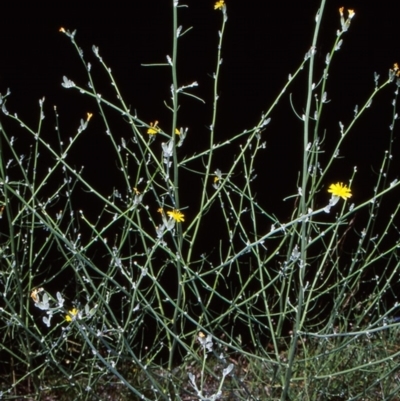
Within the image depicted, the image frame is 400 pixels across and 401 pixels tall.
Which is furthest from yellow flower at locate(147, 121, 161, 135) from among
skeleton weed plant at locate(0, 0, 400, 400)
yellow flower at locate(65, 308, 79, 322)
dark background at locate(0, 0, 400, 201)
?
dark background at locate(0, 0, 400, 201)

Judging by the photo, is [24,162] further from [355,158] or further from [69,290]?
[355,158]

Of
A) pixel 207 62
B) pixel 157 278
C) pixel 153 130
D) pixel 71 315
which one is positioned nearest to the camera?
pixel 71 315

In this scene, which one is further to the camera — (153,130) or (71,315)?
(153,130)

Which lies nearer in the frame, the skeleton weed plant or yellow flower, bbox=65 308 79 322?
yellow flower, bbox=65 308 79 322

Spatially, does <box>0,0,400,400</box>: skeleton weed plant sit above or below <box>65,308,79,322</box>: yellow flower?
below

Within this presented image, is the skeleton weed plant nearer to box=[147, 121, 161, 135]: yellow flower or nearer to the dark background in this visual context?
the dark background

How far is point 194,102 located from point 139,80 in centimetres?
24

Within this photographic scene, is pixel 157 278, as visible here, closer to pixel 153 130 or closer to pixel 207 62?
pixel 153 130

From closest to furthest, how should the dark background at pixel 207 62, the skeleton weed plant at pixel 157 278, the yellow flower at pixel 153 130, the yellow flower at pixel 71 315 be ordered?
the yellow flower at pixel 71 315 → the yellow flower at pixel 153 130 → the skeleton weed plant at pixel 157 278 → the dark background at pixel 207 62

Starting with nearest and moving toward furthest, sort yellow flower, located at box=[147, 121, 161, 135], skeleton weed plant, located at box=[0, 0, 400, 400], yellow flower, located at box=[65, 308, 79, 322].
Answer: yellow flower, located at box=[65, 308, 79, 322], yellow flower, located at box=[147, 121, 161, 135], skeleton weed plant, located at box=[0, 0, 400, 400]

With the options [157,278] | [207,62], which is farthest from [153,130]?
[207,62]

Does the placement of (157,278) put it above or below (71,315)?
below

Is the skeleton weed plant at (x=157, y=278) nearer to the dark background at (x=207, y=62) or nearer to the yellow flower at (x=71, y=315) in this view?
the dark background at (x=207, y=62)

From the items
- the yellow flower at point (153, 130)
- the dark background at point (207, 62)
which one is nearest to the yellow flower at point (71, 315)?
the yellow flower at point (153, 130)
